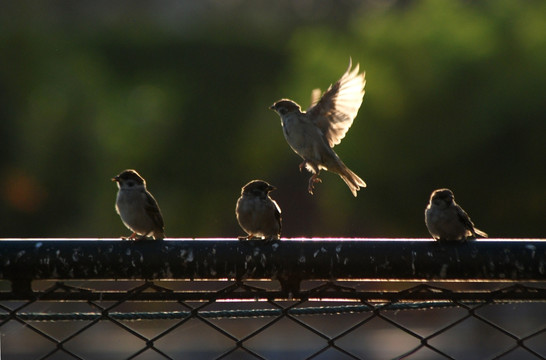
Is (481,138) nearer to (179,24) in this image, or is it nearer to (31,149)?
(31,149)

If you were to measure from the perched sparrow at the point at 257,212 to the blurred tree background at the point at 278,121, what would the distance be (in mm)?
11324

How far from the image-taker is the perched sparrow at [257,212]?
13.2 feet

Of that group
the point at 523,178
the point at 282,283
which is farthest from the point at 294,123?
the point at 523,178

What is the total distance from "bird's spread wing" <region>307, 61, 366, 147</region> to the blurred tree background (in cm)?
991

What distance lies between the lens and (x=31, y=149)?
1847cm

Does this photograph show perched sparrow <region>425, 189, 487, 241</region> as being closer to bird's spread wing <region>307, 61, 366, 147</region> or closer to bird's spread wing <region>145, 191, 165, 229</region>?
bird's spread wing <region>145, 191, 165, 229</region>

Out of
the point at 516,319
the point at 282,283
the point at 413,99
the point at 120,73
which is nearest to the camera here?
the point at 282,283

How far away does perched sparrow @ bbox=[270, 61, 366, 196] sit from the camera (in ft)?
16.9

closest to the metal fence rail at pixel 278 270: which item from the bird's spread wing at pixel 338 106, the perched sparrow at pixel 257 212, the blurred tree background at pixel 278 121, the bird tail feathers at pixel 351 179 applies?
the perched sparrow at pixel 257 212

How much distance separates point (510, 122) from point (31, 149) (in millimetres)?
9240

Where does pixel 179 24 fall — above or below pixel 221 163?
above

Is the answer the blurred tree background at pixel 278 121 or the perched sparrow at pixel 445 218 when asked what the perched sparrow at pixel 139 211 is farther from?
the blurred tree background at pixel 278 121

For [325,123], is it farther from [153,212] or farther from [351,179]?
[153,212]

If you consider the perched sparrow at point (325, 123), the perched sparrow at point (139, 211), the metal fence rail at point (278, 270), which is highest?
the perched sparrow at point (325, 123)
